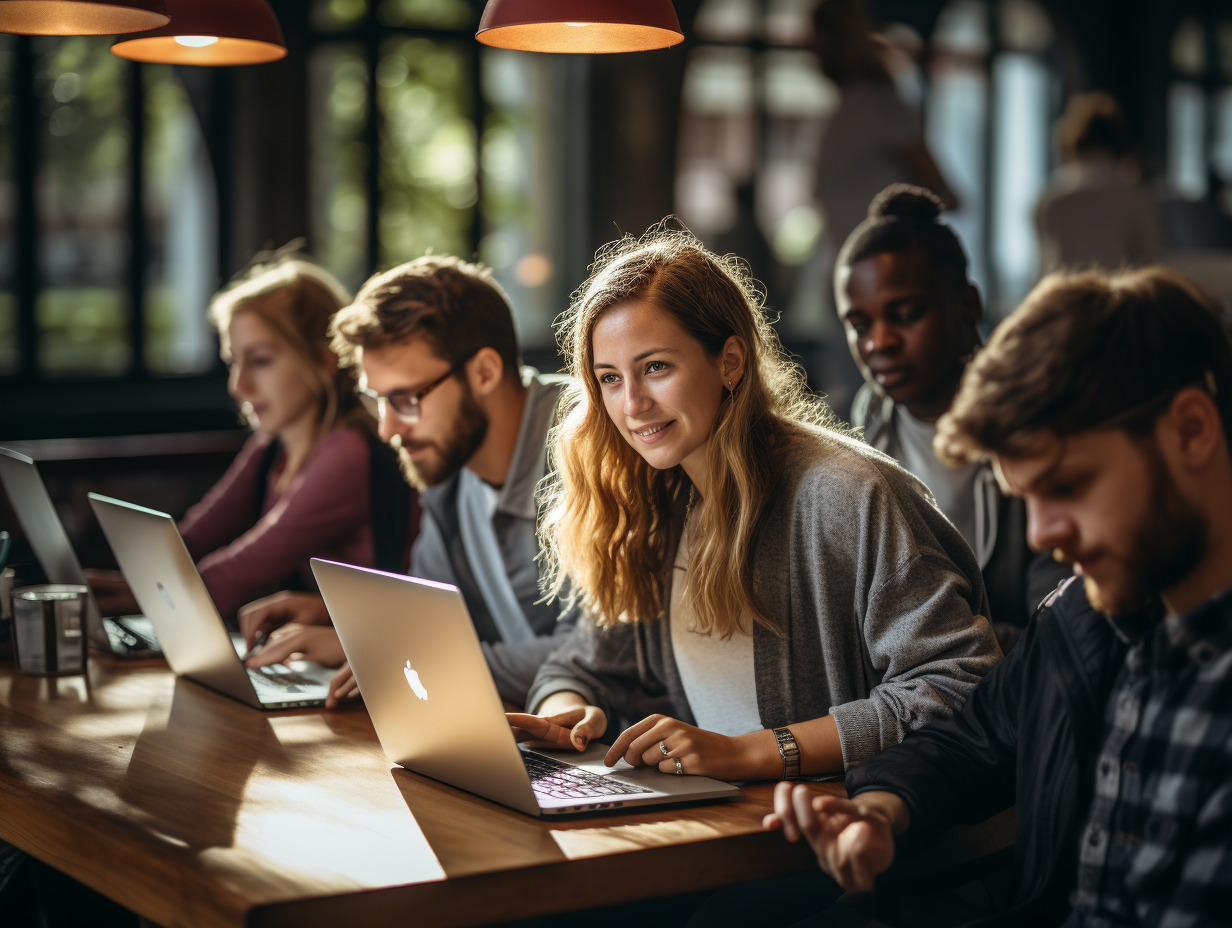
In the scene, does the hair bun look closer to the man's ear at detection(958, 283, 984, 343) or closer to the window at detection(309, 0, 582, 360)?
the man's ear at detection(958, 283, 984, 343)

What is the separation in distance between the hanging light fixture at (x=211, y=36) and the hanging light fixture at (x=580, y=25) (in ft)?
1.79

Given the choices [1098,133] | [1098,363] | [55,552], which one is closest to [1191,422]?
[1098,363]

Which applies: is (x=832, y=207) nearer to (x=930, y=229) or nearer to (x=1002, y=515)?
(x=930, y=229)

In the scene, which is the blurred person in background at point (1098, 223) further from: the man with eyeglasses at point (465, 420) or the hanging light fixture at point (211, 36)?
the hanging light fixture at point (211, 36)

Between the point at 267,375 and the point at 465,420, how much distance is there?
0.80 meters

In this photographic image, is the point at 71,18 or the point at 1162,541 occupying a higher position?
the point at 71,18

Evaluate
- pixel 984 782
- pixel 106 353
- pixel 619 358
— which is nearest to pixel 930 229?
pixel 619 358

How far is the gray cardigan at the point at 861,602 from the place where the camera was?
5.53 feet

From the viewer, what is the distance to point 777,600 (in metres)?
1.87

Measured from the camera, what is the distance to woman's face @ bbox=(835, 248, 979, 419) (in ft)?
8.13

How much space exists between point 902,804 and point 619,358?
29.1 inches

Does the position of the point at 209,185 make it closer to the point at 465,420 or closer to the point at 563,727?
the point at 465,420

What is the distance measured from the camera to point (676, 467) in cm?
204

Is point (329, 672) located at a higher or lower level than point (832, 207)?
lower
